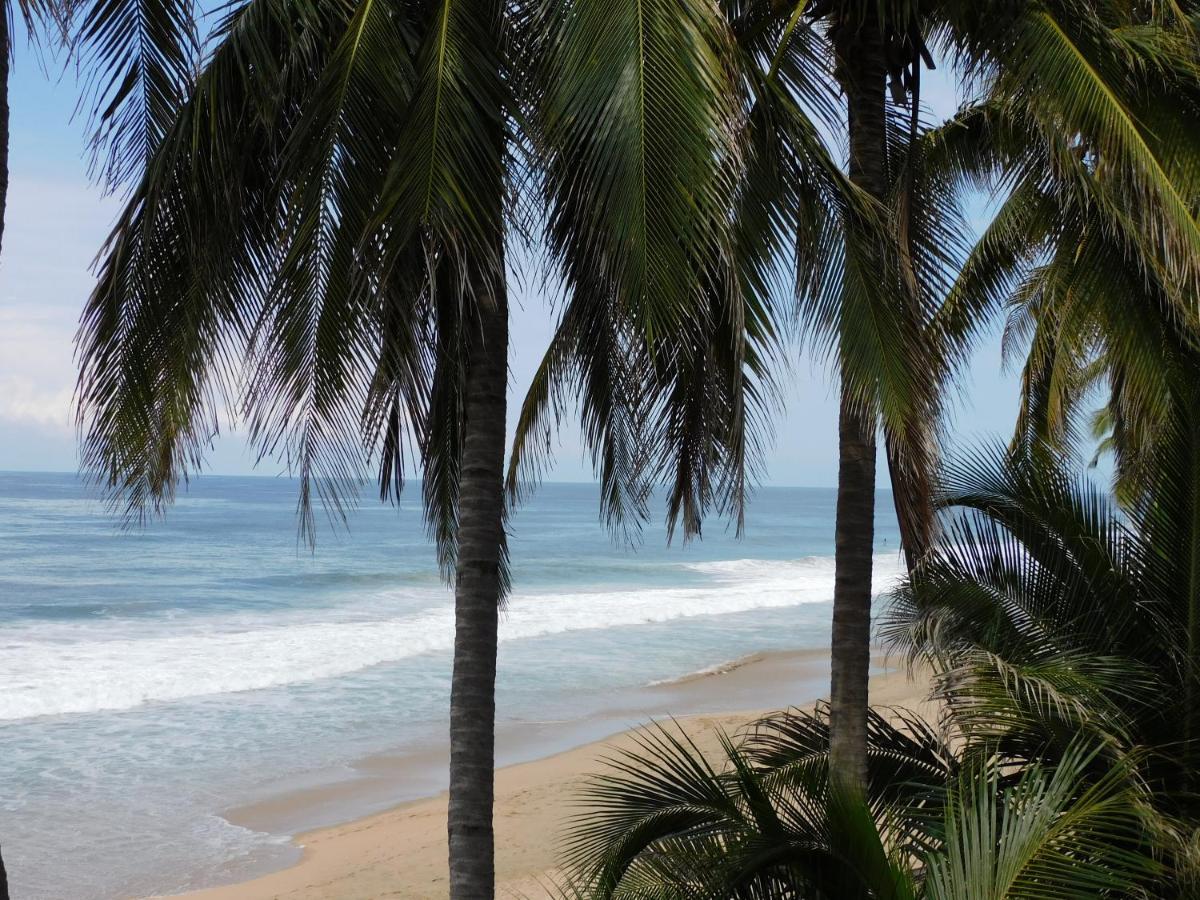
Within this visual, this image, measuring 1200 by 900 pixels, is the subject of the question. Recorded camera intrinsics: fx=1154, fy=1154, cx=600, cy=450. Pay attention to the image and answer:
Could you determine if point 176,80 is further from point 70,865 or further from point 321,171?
point 70,865

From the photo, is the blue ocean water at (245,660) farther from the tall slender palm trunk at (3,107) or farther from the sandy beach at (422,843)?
the tall slender palm trunk at (3,107)

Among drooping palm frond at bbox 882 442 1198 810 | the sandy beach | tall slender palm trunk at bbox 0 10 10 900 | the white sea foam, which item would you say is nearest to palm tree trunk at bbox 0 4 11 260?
tall slender palm trunk at bbox 0 10 10 900

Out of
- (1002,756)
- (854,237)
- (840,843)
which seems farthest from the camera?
(1002,756)

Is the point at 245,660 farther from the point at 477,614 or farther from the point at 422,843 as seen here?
the point at 477,614

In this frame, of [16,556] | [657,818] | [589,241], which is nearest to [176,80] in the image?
[589,241]

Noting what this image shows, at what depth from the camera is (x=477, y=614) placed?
500 cm

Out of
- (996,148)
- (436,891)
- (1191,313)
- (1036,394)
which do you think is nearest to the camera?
(1191,313)

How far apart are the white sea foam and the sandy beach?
20.9 ft

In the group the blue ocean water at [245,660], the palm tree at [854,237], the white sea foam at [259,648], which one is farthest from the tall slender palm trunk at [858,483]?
the white sea foam at [259,648]

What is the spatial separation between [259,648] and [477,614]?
1785cm

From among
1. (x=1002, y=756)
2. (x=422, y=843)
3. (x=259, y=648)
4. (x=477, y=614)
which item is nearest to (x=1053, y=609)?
(x=1002, y=756)

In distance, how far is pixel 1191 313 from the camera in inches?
237

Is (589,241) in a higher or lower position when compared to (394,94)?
lower

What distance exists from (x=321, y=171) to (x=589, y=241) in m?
1.09
